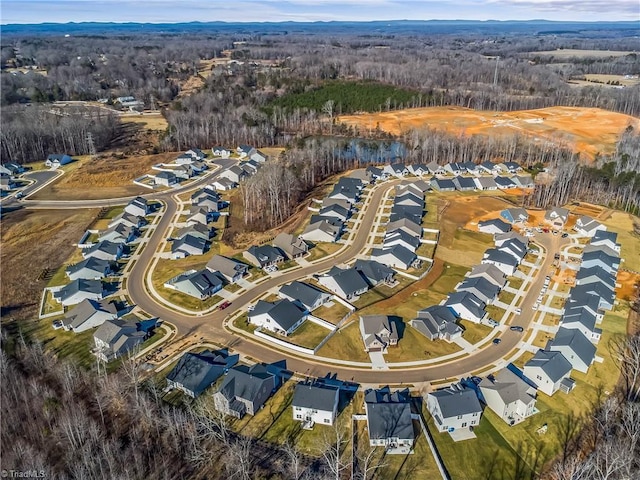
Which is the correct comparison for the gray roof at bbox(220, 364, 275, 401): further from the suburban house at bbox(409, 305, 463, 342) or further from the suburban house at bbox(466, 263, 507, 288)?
the suburban house at bbox(466, 263, 507, 288)

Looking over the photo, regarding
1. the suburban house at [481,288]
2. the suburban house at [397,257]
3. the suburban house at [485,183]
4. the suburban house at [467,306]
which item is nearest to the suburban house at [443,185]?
the suburban house at [485,183]

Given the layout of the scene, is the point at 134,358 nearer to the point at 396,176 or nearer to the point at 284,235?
the point at 284,235

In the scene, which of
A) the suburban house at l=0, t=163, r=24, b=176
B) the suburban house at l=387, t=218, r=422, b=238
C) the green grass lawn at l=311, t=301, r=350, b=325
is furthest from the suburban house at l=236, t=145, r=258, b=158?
the green grass lawn at l=311, t=301, r=350, b=325

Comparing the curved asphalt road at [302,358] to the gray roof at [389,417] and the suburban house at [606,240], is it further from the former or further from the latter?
the suburban house at [606,240]

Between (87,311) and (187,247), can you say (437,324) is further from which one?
(87,311)

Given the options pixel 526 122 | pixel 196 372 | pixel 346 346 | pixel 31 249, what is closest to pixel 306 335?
pixel 346 346

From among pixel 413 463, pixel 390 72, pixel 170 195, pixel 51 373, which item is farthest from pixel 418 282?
pixel 390 72

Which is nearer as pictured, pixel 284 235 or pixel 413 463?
pixel 413 463
